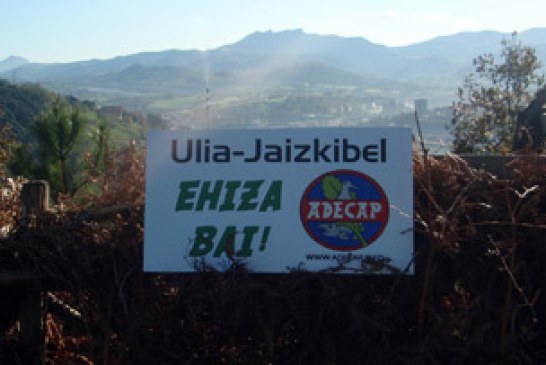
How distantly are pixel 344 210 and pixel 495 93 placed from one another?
644 inches

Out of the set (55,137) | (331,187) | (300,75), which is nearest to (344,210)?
(331,187)

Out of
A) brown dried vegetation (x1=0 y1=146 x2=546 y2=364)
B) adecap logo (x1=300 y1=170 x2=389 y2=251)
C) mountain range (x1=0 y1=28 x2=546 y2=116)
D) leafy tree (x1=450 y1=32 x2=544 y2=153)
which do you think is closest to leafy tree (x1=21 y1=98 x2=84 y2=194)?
leafy tree (x1=450 y1=32 x2=544 y2=153)

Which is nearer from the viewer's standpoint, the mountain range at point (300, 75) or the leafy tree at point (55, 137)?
the leafy tree at point (55, 137)

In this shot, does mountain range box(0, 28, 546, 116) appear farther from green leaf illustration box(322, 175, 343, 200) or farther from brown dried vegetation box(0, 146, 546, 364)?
green leaf illustration box(322, 175, 343, 200)

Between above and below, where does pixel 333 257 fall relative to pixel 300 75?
below

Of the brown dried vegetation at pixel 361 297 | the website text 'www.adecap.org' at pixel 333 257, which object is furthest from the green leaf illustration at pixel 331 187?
the brown dried vegetation at pixel 361 297

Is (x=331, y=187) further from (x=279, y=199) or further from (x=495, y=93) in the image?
(x=495, y=93)

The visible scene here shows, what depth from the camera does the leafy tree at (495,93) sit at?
59.6 feet

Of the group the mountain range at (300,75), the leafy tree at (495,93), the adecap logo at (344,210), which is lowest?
the adecap logo at (344,210)

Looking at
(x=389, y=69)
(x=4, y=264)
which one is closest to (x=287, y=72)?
(x=389, y=69)

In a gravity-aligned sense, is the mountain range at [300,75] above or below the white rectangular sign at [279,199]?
above

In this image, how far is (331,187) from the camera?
362 centimetres

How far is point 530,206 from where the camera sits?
3545mm

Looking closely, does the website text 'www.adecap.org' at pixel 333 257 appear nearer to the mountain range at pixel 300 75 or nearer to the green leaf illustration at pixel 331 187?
the green leaf illustration at pixel 331 187
